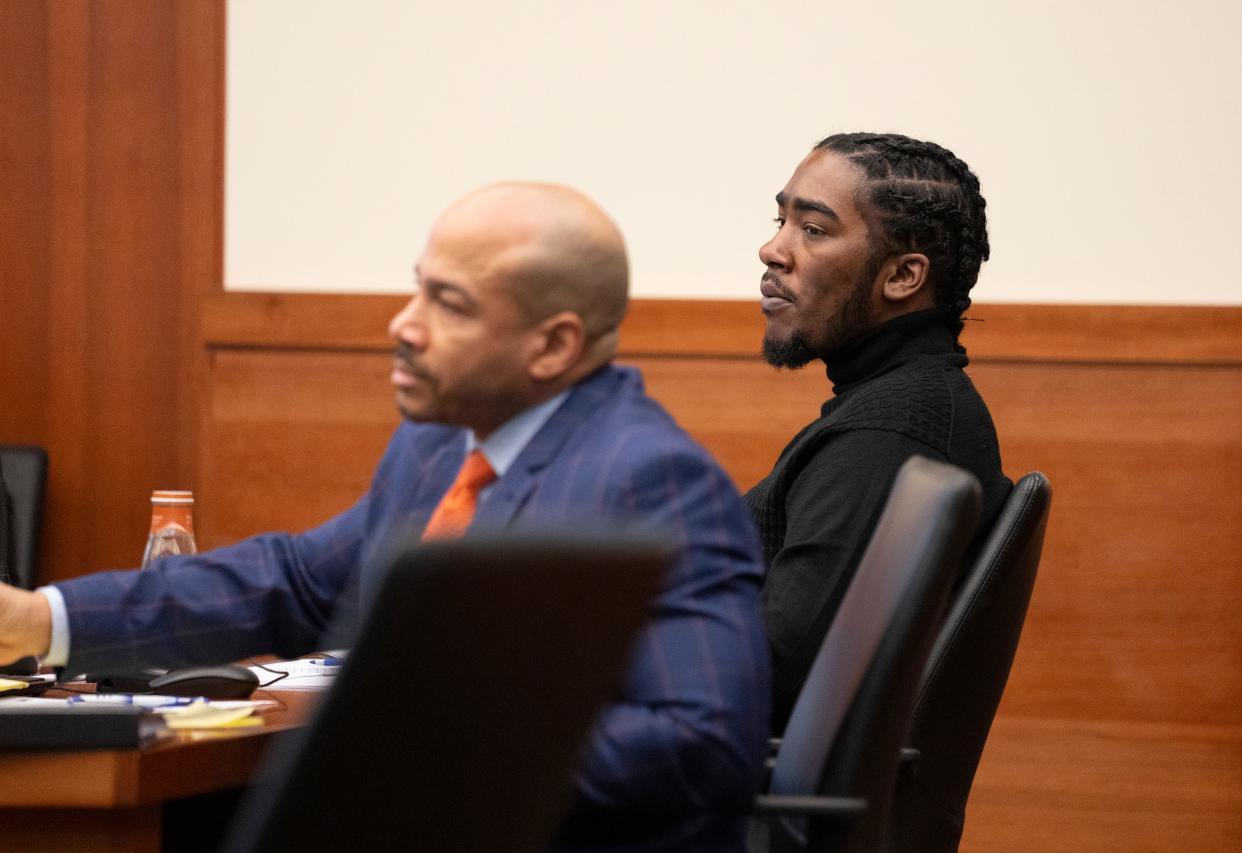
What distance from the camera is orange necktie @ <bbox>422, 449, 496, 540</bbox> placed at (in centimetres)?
142

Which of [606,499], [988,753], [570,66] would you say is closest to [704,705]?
[606,499]

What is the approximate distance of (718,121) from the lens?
12.1 ft

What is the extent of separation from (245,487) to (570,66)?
4.21 feet

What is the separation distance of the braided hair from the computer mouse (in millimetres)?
1187

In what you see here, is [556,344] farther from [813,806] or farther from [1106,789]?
[1106,789]

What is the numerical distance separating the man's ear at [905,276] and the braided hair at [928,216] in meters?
0.01

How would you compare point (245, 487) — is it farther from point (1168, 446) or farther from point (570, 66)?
point (1168, 446)

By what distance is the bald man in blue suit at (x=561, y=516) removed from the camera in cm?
123

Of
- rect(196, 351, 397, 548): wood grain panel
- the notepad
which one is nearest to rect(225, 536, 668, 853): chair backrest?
the notepad

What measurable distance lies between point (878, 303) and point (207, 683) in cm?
118

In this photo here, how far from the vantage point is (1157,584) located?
3.53 meters

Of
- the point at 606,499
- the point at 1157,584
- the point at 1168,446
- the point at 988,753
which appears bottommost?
the point at 988,753

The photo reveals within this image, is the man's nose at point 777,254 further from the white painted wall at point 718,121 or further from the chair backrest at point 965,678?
the white painted wall at point 718,121

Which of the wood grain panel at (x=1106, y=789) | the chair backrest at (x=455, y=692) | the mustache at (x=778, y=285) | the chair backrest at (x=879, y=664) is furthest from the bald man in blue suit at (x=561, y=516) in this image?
the wood grain panel at (x=1106, y=789)
